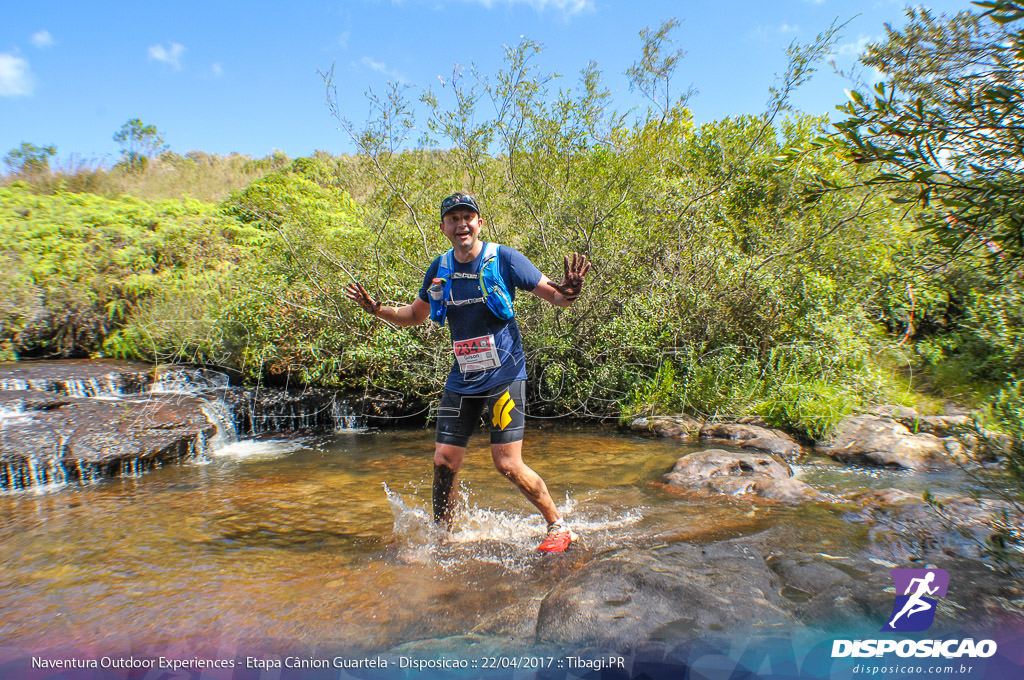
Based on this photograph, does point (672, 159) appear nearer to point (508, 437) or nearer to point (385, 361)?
point (385, 361)

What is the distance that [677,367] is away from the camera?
8.36 m

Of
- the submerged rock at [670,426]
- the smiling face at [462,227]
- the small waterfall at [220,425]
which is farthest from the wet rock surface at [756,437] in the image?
the small waterfall at [220,425]

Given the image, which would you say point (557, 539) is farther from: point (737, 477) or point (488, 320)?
point (737, 477)

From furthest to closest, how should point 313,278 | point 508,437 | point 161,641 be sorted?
point 313,278, point 508,437, point 161,641

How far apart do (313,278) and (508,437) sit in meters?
5.63

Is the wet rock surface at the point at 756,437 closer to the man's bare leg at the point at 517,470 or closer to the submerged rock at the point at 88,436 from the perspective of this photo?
the man's bare leg at the point at 517,470

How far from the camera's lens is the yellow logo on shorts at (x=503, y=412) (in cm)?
347

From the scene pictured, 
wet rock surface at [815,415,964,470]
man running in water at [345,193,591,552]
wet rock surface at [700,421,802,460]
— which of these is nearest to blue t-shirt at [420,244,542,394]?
man running in water at [345,193,591,552]

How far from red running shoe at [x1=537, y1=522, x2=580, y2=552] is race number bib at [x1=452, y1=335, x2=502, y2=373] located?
1.11 meters

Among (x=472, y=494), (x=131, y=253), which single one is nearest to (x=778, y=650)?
(x=472, y=494)

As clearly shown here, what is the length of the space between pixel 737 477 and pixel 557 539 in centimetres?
209

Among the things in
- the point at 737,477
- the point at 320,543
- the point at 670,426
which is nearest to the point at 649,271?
the point at 670,426

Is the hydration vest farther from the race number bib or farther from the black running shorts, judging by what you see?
the black running shorts

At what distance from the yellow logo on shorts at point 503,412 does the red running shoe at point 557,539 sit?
0.75 meters
